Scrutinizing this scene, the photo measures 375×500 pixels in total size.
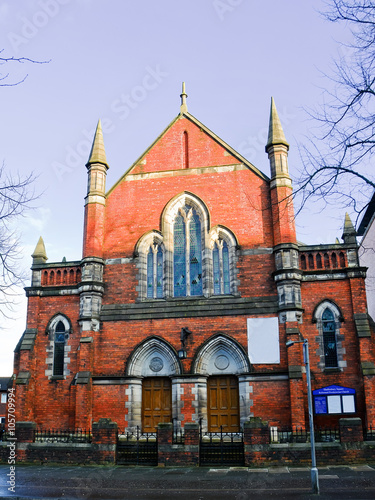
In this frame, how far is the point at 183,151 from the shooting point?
2480cm

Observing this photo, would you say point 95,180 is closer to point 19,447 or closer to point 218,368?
point 218,368

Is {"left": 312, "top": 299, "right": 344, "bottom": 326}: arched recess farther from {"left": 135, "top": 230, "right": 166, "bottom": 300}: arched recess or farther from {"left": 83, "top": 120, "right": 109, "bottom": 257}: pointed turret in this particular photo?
{"left": 83, "top": 120, "right": 109, "bottom": 257}: pointed turret

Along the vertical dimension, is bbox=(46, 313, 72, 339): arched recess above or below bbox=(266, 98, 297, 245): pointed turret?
below

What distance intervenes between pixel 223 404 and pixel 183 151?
38.9 feet

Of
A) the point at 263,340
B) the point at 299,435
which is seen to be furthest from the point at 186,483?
the point at 263,340

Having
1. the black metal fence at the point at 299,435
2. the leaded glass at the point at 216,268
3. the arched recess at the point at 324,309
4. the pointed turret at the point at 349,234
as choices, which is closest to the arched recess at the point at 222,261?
the leaded glass at the point at 216,268

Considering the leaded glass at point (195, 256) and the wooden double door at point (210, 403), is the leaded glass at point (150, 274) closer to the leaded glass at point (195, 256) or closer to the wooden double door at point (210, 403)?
the leaded glass at point (195, 256)

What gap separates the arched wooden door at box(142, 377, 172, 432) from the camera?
21.1 meters

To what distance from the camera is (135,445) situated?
→ 17.6m

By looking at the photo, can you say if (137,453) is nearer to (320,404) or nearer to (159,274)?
(320,404)

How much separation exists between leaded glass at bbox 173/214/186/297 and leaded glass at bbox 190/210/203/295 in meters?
0.36

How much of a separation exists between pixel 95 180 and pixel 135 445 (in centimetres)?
1234

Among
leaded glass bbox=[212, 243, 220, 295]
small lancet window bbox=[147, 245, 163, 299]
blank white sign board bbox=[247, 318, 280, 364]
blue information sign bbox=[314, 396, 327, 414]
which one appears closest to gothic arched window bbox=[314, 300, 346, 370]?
blue information sign bbox=[314, 396, 327, 414]

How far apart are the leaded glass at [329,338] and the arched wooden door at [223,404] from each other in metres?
3.85
